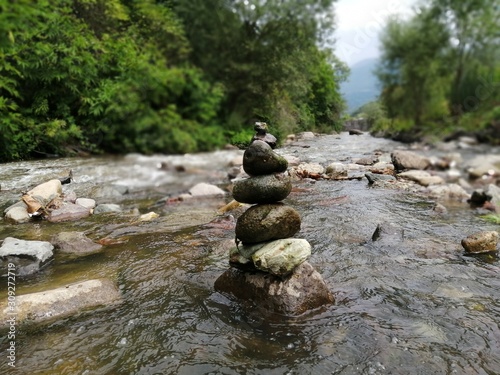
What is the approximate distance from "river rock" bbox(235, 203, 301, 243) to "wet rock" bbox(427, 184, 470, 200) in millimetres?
9991

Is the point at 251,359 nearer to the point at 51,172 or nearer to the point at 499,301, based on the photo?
the point at 499,301

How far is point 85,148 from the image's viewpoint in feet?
27.2

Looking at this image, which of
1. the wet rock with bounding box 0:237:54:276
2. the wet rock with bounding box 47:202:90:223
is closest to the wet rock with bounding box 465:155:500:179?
the wet rock with bounding box 47:202:90:223

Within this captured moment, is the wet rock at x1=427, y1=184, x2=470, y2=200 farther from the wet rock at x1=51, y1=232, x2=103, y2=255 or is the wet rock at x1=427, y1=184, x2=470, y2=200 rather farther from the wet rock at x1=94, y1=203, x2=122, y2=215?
the wet rock at x1=51, y1=232, x2=103, y2=255

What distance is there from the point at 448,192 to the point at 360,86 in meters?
8.46

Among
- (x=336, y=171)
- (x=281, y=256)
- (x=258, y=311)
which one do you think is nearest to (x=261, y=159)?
(x=281, y=256)

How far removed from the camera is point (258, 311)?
5.30 metres

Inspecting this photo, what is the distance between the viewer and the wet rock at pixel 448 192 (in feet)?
44.2

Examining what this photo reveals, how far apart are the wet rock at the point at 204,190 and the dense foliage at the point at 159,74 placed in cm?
494

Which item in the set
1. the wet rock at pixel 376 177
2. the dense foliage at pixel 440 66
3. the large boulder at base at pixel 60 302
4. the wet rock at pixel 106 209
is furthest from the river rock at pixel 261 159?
the wet rock at pixel 106 209

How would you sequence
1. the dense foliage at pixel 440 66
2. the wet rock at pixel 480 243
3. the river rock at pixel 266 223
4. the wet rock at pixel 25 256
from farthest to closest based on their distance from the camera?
the dense foliage at pixel 440 66 → the wet rock at pixel 480 243 → the wet rock at pixel 25 256 → the river rock at pixel 266 223

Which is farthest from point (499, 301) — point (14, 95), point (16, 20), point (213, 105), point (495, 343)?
point (14, 95)

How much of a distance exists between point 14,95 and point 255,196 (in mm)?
9093

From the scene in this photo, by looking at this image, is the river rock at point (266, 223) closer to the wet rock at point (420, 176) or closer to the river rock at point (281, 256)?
the river rock at point (281, 256)
